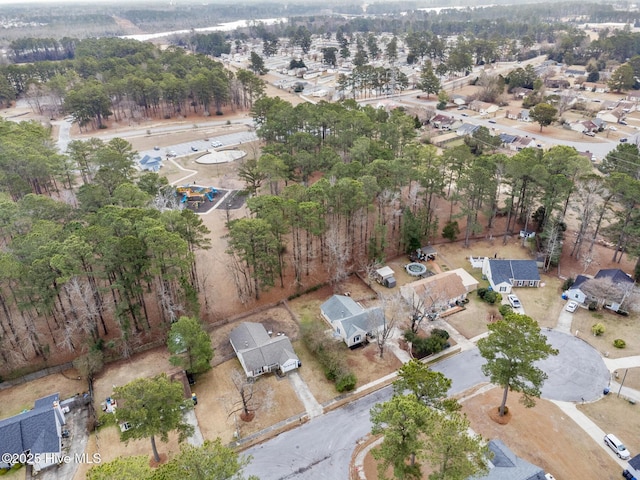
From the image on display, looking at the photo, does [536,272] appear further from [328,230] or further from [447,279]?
[328,230]

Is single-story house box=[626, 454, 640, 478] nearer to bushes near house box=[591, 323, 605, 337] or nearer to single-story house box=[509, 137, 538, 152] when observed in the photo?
bushes near house box=[591, 323, 605, 337]

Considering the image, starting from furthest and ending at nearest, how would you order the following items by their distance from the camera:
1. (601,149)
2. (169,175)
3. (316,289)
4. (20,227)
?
(601,149) → (169,175) → (316,289) → (20,227)

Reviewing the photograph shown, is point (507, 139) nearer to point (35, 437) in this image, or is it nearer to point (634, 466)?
point (634, 466)

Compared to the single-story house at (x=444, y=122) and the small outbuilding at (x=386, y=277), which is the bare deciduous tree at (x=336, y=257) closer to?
the small outbuilding at (x=386, y=277)

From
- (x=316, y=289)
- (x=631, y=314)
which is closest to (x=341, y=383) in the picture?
(x=316, y=289)

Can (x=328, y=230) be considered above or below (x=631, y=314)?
above

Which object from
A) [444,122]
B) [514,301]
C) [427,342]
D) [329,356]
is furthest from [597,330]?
[444,122]

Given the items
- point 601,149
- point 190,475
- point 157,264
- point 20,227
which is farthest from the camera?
point 601,149
